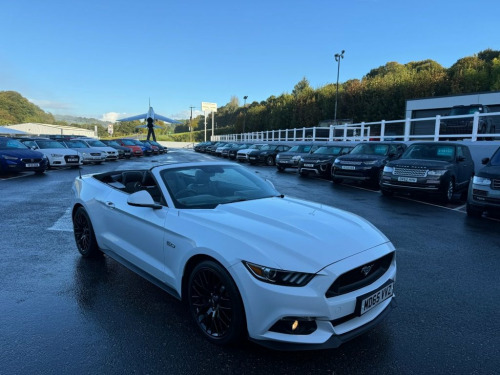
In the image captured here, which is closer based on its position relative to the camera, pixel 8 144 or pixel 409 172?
pixel 409 172

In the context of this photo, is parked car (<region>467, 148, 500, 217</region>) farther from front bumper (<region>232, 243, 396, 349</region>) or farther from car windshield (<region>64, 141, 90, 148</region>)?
car windshield (<region>64, 141, 90, 148</region>)

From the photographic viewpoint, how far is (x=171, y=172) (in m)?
A: 3.74

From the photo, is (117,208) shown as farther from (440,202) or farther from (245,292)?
(440,202)

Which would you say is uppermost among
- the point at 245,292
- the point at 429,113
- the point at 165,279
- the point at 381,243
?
the point at 429,113

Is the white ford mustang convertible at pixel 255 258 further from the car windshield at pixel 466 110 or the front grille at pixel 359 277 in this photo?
the car windshield at pixel 466 110

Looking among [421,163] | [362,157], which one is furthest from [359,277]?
[362,157]

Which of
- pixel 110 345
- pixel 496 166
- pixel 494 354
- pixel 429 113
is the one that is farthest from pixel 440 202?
pixel 429 113

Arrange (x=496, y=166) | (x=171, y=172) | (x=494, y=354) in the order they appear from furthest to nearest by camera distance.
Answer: (x=496, y=166), (x=171, y=172), (x=494, y=354)

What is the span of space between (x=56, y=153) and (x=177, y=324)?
17.9 m

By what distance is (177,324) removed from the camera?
3000 millimetres

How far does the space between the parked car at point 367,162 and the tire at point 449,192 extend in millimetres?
2293

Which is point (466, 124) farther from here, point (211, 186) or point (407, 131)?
point (211, 186)

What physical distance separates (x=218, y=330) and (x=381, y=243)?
151 centimetres

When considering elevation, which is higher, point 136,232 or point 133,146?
point 133,146
